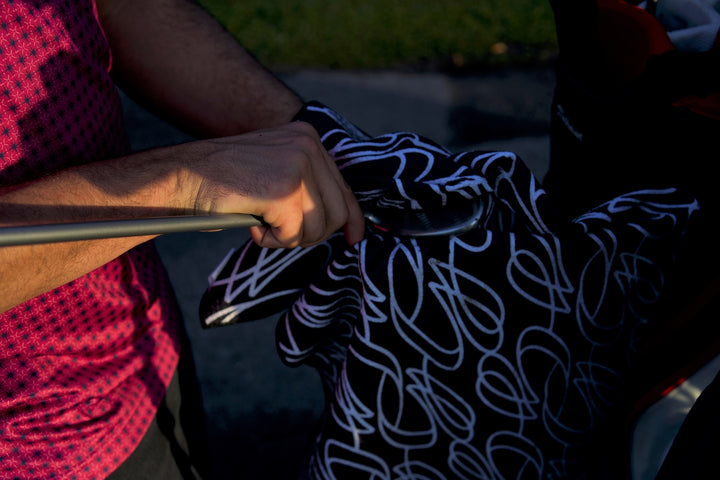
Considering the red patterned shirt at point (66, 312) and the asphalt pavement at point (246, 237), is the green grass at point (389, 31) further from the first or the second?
the red patterned shirt at point (66, 312)

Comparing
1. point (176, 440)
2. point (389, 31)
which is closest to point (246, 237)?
point (176, 440)

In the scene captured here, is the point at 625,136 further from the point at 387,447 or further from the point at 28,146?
the point at 28,146

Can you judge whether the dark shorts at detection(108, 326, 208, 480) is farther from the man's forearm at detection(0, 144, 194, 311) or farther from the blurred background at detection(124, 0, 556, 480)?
the blurred background at detection(124, 0, 556, 480)

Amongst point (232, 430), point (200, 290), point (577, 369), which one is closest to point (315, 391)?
point (232, 430)

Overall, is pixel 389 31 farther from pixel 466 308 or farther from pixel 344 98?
pixel 466 308

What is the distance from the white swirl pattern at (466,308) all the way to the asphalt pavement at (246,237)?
81cm

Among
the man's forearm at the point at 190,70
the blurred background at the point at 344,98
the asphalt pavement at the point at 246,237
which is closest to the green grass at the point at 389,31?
the blurred background at the point at 344,98

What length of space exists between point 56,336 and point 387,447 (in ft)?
1.73

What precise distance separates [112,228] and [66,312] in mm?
287

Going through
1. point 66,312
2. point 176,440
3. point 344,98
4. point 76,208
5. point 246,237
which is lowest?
point 246,237

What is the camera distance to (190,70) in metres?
0.98

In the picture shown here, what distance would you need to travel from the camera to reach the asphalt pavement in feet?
6.23

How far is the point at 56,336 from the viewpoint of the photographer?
0.80 metres

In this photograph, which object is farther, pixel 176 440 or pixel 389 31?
pixel 389 31
